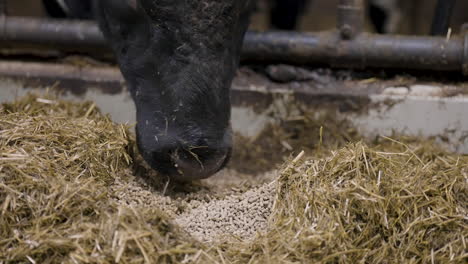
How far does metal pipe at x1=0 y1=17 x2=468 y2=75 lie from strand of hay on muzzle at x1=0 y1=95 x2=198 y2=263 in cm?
104

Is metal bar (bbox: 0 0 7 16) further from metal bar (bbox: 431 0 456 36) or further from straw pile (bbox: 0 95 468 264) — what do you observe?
metal bar (bbox: 431 0 456 36)

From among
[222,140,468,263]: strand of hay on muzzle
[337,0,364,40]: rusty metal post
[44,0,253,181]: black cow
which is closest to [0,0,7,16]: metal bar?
[44,0,253,181]: black cow

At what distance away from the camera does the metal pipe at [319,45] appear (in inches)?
105

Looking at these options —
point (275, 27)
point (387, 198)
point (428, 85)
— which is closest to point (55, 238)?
point (387, 198)

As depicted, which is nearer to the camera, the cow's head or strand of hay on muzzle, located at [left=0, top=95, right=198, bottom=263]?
strand of hay on muzzle, located at [left=0, top=95, right=198, bottom=263]

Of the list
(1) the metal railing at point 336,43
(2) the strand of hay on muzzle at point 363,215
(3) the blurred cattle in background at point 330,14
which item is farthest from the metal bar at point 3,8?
(2) the strand of hay on muzzle at point 363,215

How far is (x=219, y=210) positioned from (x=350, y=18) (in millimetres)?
1269

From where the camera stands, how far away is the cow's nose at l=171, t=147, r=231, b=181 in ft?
5.97

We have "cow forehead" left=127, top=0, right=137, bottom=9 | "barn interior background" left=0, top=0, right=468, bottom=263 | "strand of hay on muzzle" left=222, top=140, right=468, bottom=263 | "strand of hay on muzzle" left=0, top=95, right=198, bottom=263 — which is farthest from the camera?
"barn interior background" left=0, top=0, right=468, bottom=263

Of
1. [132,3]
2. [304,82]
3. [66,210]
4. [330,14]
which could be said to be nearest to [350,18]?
[304,82]

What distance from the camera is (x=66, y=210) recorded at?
5.16ft

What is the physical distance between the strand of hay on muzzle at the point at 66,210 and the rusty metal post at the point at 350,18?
4.30 ft

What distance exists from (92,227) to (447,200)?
3.27 ft

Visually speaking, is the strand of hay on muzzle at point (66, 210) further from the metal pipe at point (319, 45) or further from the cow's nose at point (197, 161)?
the metal pipe at point (319, 45)
